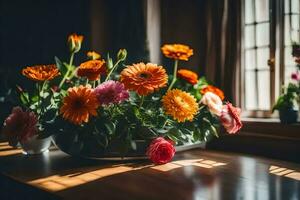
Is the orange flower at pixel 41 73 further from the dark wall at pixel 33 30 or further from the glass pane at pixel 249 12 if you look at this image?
the dark wall at pixel 33 30

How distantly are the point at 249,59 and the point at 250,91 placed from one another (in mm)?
205

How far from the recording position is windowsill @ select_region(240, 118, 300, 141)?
6.35 feet

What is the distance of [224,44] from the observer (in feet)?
7.69

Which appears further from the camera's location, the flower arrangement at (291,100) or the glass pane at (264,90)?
the glass pane at (264,90)

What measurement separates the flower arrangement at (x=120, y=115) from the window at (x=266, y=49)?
0.99m

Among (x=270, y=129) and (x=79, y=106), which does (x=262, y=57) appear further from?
(x=79, y=106)

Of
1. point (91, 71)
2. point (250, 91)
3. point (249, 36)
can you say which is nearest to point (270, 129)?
point (250, 91)

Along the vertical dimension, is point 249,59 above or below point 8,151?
above

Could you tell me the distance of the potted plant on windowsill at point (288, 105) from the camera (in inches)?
78.8

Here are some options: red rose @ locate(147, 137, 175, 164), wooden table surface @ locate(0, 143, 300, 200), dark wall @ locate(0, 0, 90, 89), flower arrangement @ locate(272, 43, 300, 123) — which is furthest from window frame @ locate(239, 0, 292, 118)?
dark wall @ locate(0, 0, 90, 89)

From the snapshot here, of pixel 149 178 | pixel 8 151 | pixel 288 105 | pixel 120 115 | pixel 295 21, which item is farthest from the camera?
pixel 295 21

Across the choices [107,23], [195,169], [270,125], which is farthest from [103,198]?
[107,23]

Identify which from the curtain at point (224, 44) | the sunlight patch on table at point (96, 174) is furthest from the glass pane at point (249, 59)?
the sunlight patch on table at point (96, 174)

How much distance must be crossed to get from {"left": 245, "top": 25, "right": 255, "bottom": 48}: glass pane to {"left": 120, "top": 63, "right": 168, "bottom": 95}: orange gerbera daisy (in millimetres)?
1320
